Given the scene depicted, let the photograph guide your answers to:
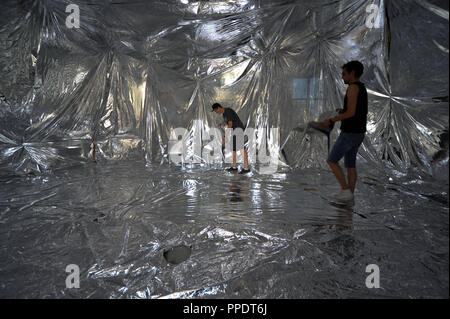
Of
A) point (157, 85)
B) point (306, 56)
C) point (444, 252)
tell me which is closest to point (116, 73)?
point (157, 85)

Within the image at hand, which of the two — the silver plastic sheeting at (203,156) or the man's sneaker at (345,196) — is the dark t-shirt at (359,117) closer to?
the silver plastic sheeting at (203,156)

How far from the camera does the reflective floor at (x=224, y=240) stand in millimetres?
1165

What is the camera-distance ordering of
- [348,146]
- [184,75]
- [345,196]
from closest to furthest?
[348,146]
[345,196]
[184,75]

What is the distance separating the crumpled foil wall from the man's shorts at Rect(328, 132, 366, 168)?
1.18m

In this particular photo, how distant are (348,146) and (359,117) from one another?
0.71 ft

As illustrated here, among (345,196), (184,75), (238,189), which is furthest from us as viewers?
(184,75)

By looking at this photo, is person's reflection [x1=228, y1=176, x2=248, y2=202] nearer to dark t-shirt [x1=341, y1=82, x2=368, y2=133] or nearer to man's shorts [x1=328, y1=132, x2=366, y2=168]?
man's shorts [x1=328, y1=132, x2=366, y2=168]

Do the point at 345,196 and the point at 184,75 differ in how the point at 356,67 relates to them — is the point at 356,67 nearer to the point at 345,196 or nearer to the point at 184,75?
the point at 345,196

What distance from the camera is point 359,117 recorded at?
2053 millimetres

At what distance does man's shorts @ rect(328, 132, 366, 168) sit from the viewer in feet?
6.87

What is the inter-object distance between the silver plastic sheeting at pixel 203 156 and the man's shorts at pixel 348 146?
33 centimetres

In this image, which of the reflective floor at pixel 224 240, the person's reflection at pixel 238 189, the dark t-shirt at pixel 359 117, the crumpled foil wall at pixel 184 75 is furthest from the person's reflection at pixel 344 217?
the crumpled foil wall at pixel 184 75

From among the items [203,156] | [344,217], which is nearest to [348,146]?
[344,217]

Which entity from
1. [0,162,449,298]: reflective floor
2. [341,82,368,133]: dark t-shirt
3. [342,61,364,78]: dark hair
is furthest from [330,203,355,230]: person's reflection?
[342,61,364,78]: dark hair
